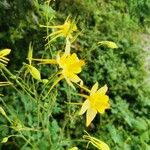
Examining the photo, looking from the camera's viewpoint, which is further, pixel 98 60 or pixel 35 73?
pixel 98 60

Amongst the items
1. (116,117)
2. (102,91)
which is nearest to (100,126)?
(116,117)

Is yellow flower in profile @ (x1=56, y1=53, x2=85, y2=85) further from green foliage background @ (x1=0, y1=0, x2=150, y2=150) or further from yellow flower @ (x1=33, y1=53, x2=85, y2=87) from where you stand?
green foliage background @ (x1=0, y1=0, x2=150, y2=150)

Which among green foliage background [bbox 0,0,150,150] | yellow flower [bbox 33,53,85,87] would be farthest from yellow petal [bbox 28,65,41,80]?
green foliage background [bbox 0,0,150,150]

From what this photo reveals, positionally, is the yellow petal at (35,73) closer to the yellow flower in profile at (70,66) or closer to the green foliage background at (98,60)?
the yellow flower in profile at (70,66)

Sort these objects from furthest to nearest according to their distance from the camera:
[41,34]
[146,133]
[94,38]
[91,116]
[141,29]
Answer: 1. [141,29]
2. [94,38]
3. [146,133]
4. [41,34]
5. [91,116]

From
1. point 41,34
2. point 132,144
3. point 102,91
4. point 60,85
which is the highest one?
point 102,91

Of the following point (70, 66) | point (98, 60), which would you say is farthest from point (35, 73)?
point (98, 60)

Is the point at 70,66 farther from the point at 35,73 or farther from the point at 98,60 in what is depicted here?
the point at 98,60

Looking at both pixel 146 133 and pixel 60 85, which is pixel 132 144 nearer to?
pixel 146 133
